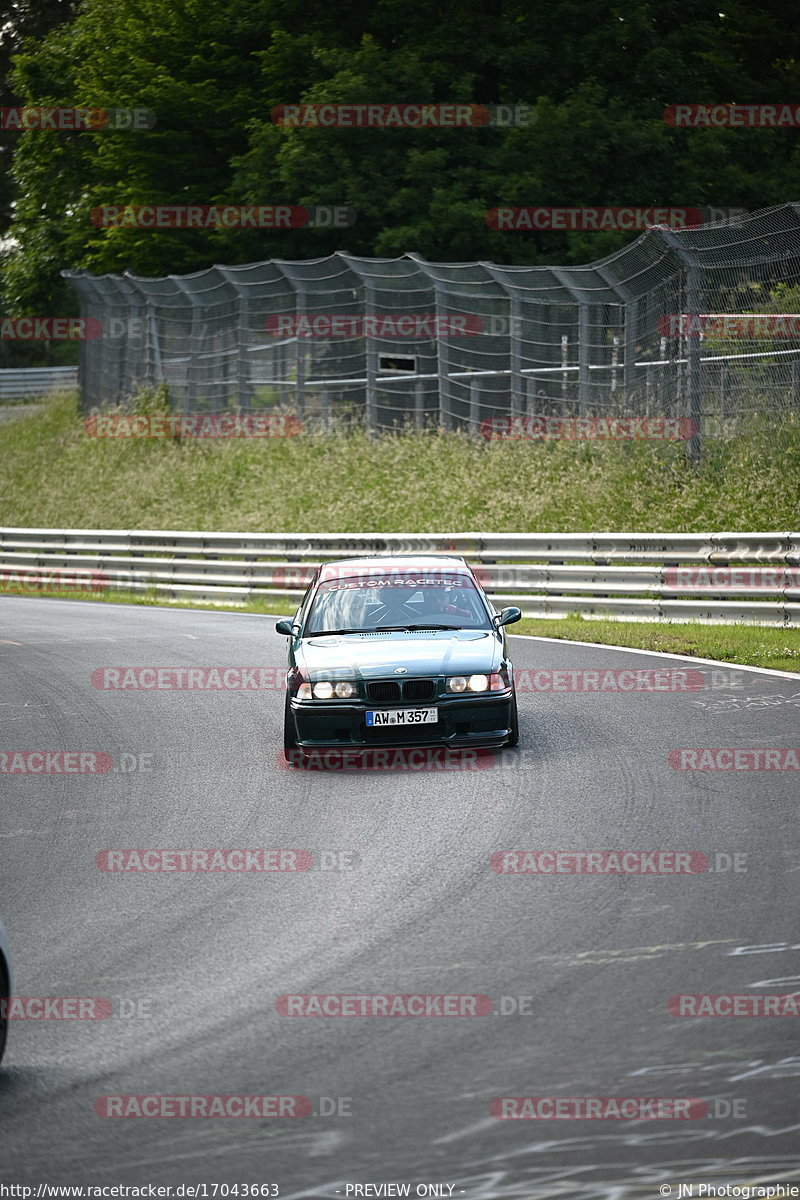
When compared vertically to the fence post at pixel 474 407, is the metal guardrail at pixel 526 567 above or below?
below

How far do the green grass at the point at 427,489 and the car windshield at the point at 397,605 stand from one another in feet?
13.2

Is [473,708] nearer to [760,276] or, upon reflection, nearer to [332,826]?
[332,826]

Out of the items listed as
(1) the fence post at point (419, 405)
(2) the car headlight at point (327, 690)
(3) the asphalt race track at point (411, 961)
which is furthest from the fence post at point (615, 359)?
(2) the car headlight at point (327, 690)

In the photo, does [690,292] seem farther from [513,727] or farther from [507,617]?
[513,727]

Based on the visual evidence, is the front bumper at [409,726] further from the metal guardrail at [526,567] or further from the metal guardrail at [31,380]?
the metal guardrail at [31,380]

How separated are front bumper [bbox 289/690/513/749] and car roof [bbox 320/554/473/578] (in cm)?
195

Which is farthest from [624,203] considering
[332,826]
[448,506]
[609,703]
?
[332,826]

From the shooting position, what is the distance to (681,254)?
21047 mm

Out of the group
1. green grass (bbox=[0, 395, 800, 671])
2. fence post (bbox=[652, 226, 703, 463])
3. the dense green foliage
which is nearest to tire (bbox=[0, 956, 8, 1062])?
green grass (bbox=[0, 395, 800, 671])

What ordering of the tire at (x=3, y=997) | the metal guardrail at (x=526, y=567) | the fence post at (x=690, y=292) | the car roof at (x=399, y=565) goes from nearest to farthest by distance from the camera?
the tire at (x=3, y=997), the car roof at (x=399, y=565), the metal guardrail at (x=526, y=567), the fence post at (x=690, y=292)

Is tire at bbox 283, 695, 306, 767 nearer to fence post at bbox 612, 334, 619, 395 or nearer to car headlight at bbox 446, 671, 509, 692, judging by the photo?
car headlight at bbox 446, 671, 509, 692

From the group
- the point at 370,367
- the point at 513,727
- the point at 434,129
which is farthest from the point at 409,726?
the point at 434,129

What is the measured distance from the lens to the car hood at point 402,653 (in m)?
10.6

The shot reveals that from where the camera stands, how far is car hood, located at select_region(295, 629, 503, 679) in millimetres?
10594
